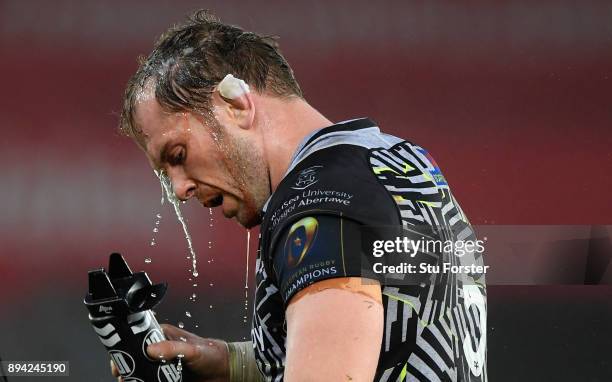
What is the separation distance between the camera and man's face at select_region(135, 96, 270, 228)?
4.74 feet

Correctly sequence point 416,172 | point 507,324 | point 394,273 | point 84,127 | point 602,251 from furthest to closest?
point 84,127
point 507,324
point 602,251
point 416,172
point 394,273

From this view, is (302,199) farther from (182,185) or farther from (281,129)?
(182,185)

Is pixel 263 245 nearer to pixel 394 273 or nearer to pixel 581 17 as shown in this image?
pixel 394 273

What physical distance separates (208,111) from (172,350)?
1.76ft

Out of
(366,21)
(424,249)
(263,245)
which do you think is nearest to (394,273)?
(424,249)

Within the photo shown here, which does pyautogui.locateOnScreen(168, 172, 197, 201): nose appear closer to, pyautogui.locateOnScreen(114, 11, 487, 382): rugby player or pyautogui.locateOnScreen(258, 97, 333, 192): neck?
pyautogui.locateOnScreen(114, 11, 487, 382): rugby player

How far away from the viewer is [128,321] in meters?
1.65

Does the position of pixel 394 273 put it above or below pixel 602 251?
above

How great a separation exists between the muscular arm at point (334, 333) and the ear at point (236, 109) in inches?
17.6

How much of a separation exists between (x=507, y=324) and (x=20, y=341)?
157 centimetres

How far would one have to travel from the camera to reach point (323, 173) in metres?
1.16

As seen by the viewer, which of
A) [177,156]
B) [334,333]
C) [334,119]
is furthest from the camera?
→ [334,119]

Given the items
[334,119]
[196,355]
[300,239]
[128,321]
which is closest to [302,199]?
[300,239]

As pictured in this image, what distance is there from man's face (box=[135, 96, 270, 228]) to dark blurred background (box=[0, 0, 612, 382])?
1320 millimetres
